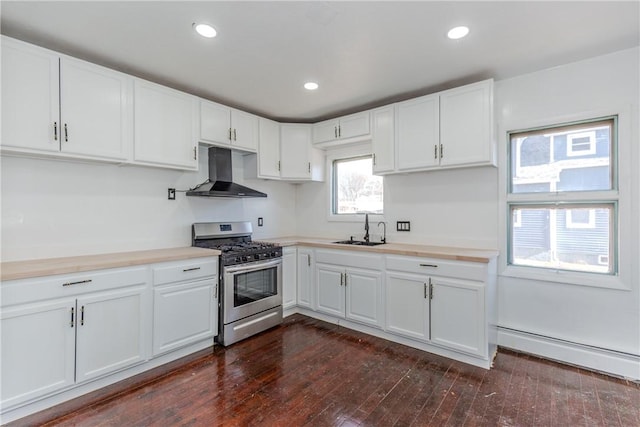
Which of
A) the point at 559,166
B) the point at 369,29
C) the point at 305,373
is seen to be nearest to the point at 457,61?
the point at 369,29

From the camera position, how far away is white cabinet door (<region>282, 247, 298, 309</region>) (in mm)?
3584

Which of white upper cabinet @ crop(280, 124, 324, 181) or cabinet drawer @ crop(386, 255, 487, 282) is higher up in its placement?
white upper cabinet @ crop(280, 124, 324, 181)

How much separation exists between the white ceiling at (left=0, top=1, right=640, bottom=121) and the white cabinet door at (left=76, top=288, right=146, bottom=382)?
183 centimetres

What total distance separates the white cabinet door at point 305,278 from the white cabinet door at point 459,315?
1420 millimetres

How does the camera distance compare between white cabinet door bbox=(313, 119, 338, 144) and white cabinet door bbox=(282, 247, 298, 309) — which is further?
white cabinet door bbox=(313, 119, 338, 144)

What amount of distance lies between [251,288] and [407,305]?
60.9 inches

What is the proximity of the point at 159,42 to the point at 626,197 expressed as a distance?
3.70 m

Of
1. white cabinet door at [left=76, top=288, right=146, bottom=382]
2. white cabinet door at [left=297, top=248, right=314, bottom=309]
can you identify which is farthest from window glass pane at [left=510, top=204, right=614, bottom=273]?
white cabinet door at [left=76, top=288, right=146, bottom=382]

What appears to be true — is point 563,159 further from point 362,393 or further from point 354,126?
point 362,393

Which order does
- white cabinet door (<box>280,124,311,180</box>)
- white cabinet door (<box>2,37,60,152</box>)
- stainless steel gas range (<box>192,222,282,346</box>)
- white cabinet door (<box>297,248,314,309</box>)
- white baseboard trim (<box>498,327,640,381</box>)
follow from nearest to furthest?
white cabinet door (<box>2,37,60,152</box>)
white baseboard trim (<box>498,327,640,381</box>)
stainless steel gas range (<box>192,222,282,346</box>)
white cabinet door (<box>297,248,314,309</box>)
white cabinet door (<box>280,124,311,180</box>)

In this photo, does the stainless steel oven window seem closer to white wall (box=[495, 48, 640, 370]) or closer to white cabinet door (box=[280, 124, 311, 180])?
white cabinet door (box=[280, 124, 311, 180])

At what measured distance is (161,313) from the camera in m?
2.50

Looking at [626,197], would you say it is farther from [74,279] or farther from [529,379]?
[74,279]

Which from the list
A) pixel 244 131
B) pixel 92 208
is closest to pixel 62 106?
pixel 92 208
